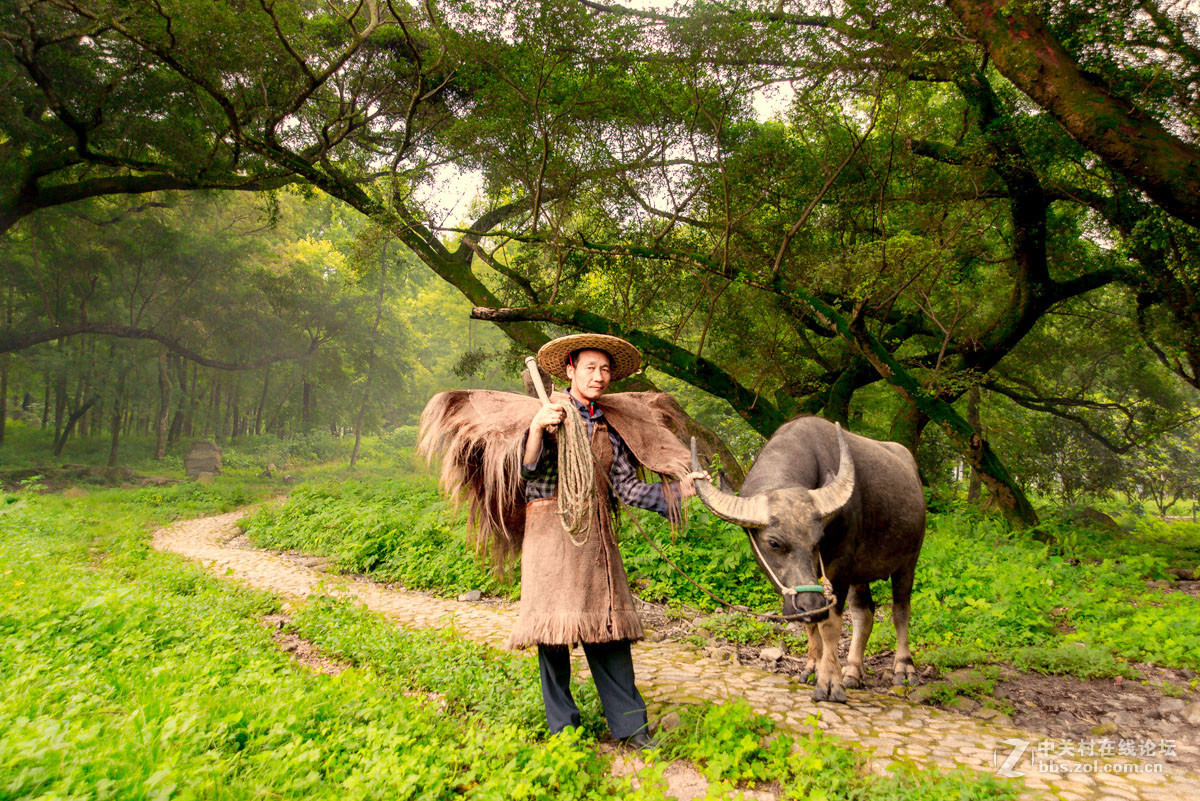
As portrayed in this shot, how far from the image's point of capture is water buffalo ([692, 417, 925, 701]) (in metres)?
3.52

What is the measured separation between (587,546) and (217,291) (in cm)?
2635

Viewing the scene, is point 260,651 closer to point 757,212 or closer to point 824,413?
point 757,212

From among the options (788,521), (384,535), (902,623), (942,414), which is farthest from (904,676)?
(384,535)

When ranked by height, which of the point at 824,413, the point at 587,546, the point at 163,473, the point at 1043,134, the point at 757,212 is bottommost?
the point at 163,473

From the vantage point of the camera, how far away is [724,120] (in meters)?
9.23

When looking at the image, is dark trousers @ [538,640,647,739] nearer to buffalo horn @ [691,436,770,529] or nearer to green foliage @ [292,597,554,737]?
green foliage @ [292,597,554,737]

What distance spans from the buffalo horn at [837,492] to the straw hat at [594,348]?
1.33m

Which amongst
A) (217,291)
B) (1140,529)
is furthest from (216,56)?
(1140,529)

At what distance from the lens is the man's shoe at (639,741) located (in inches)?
124

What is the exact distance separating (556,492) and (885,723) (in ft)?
7.94

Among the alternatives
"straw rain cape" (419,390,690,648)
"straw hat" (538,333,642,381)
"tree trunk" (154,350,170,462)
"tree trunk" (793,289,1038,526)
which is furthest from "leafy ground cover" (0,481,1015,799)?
"tree trunk" (154,350,170,462)

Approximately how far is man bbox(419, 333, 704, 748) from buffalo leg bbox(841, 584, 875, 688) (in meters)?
1.98

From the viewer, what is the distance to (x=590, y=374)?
3.48 meters

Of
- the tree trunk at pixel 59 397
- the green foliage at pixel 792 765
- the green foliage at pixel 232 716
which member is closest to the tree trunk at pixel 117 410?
the tree trunk at pixel 59 397
